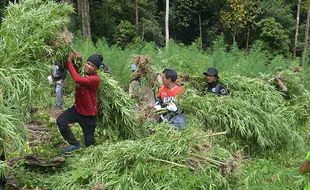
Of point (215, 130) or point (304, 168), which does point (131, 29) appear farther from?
point (304, 168)

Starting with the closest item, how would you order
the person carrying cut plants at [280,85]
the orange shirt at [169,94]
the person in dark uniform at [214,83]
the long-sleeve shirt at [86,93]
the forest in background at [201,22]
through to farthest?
1. the long-sleeve shirt at [86,93]
2. the orange shirt at [169,94]
3. the person in dark uniform at [214,83]
4. the person carrying cut plants at [280,85]
5. the forest in background at [201,22]

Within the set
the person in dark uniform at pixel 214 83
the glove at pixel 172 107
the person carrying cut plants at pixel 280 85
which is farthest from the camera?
the person carrying cut plants at pixel 280 85

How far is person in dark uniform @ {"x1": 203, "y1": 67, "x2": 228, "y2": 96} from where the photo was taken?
24.4 feet

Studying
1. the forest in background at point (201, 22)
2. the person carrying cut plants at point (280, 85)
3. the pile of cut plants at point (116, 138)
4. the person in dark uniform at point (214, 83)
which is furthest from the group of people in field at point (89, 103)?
the forest in background at point (201, 22)

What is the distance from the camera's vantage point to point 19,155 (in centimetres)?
595

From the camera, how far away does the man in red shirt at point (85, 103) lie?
19.4ft

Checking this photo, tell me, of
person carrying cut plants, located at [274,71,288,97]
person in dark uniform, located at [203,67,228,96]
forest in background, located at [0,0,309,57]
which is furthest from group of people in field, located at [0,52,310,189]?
forest in background, located at [0,0,309,57]

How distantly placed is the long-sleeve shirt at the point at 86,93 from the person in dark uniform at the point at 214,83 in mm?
1945

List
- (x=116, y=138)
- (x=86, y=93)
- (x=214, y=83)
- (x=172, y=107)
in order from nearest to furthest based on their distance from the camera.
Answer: (x=86, y=93) < (x=172, y=107) < (x=116, y=138) < (x=214, y=83)

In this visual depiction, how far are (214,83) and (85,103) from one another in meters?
2.20

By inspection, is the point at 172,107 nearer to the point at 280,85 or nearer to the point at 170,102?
the point at 170,102

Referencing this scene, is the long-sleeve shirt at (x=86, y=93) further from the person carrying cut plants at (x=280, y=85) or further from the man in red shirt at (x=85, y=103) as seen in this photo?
the person carrying cut plants at (x=280, y=85)

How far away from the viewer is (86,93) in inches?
239

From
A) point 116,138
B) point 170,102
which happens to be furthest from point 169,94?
point 116,138
